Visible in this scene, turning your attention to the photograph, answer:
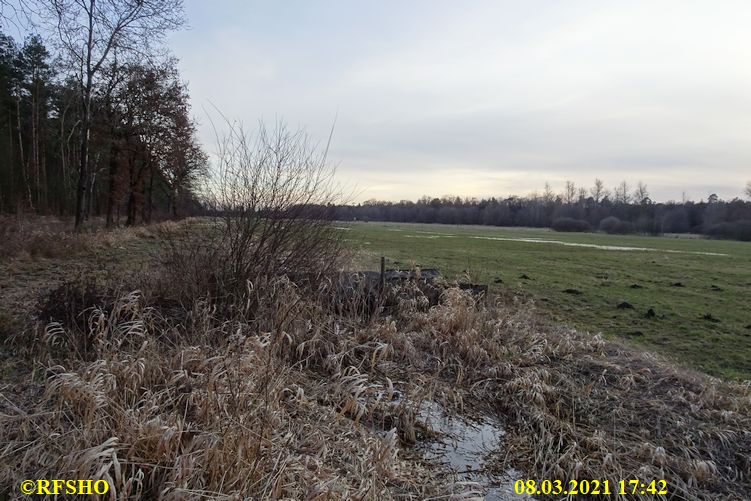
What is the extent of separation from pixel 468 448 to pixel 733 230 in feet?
238

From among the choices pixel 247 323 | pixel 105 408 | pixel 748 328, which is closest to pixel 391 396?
pixel 247 323

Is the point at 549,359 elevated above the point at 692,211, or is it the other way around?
the point at 692,211

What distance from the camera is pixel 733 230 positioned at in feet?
192

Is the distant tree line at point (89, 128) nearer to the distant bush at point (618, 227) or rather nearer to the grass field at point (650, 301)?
the grass field at point (650, 301)

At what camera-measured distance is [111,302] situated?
4828 millimetres

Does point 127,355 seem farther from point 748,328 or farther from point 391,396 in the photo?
point 748,328

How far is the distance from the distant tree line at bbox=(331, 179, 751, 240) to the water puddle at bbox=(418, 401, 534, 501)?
46806 mm

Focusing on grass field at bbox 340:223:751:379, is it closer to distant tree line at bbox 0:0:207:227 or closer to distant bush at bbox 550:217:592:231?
distant tree line at bbox 0:0:207:227

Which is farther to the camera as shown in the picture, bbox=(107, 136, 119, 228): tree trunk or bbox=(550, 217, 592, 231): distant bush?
bbox=(550, 217, 592, 231): distant bush

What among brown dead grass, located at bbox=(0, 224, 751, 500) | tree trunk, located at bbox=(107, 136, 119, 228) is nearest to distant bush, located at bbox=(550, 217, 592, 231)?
tree trunk, located at bbox=(107, 136, 119, 228)

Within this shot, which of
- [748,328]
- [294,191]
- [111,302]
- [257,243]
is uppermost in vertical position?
[294,191]

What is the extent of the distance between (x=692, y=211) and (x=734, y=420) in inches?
3556

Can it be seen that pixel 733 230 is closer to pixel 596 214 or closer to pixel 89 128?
pixel 596 214

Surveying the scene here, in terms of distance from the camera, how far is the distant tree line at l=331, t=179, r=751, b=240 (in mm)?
67231
